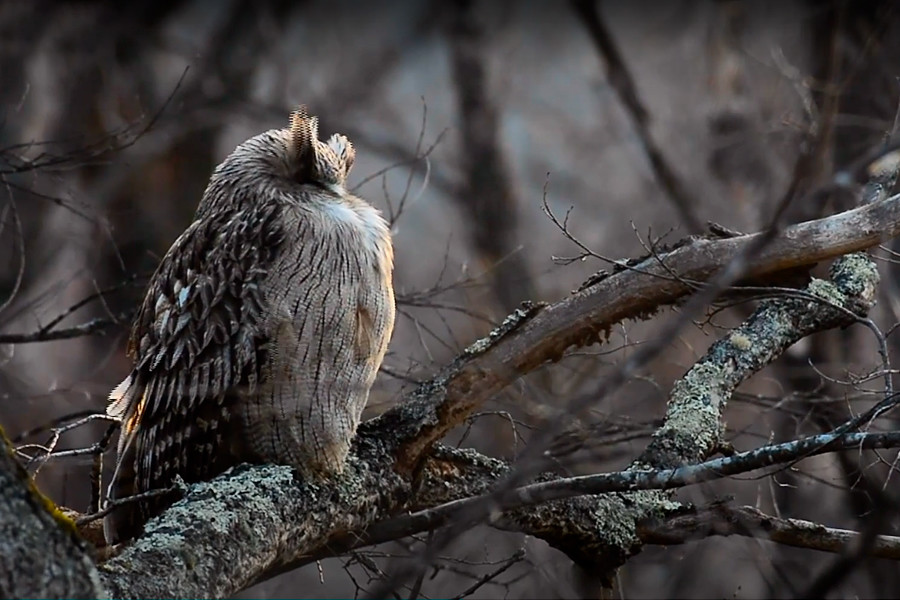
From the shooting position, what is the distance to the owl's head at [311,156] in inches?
169

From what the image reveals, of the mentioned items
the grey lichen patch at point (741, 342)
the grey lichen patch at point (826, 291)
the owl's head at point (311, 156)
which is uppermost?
the grey lichen patch at point (826, 291)

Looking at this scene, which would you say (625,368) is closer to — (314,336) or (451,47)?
(314,336)

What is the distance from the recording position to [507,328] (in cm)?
404

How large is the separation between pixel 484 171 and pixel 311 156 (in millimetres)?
7127

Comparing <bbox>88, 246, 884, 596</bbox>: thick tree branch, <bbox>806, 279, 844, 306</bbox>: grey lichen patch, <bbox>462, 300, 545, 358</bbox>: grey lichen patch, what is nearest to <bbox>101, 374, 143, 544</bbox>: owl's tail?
<bbox>88, 246, 884, 596</bbox>: thick tree branch

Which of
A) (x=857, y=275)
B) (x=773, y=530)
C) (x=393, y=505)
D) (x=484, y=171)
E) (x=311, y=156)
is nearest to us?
(x=773, y=530)

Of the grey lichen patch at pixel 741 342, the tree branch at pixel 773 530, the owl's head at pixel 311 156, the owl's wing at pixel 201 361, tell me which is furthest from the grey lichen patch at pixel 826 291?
the owl's wing at pixel 201 361

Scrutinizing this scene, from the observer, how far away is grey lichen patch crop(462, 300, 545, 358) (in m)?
4.02

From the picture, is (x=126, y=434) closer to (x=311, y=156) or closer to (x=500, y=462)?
(x=311, y=156)

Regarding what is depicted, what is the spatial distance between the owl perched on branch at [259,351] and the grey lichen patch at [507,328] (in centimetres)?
33

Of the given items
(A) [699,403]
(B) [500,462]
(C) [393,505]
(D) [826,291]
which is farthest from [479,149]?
(C) [393,505]

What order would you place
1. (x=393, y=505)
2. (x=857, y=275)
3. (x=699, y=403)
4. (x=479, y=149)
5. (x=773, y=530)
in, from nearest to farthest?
(x=773, y=530)
(x=393, y=505)
(x=699, y=403)
(x=857, y=275)
(x=479, y=149)

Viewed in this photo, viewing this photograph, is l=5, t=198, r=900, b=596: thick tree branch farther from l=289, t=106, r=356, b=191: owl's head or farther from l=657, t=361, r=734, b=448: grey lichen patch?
l=289, t=106, r=356, b=191: owl's head

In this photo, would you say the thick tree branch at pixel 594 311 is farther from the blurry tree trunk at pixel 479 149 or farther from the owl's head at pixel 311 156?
the blurry tree trunk at pixel 479 149
